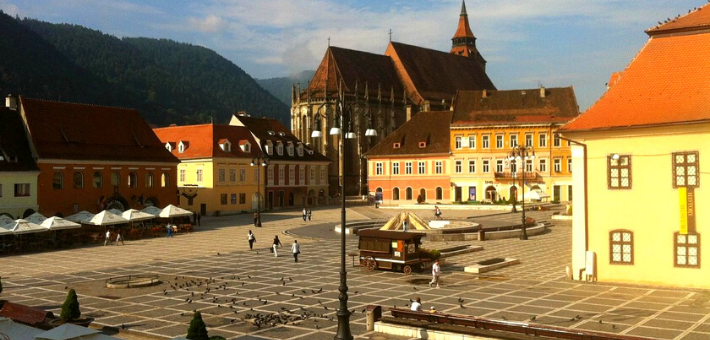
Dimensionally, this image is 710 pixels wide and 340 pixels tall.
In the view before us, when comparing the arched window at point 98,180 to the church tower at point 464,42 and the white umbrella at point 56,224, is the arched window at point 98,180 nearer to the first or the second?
the white umbrella at point 56,224

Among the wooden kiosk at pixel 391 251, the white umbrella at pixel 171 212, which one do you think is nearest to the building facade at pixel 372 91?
the white umbrella at pixel 171 212

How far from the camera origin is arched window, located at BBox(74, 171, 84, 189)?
52.0 metres

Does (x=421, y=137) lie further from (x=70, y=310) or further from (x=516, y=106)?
(x=70, y=310)

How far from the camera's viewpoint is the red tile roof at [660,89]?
25844 mm

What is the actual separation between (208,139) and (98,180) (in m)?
18.9

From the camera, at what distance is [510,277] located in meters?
28.0

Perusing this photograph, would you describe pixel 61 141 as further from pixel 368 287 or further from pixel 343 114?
pixel 343 114

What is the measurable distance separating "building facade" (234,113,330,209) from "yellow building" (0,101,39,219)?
28934 mm

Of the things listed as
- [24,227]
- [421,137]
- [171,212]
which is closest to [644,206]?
[24,227]

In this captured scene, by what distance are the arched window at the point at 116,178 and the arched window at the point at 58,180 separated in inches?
173

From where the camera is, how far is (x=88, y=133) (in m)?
54.9

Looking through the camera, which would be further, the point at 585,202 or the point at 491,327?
the point at 585,202

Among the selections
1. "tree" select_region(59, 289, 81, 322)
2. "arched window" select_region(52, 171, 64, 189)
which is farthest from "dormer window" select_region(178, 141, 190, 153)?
"tree" select_region(59, 289, 81, 322)

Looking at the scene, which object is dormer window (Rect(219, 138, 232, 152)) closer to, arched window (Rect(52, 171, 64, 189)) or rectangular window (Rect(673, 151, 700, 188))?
arched window (Rect(52, 171, 64, 189))
